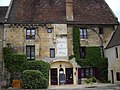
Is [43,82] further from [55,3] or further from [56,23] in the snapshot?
[55,3]

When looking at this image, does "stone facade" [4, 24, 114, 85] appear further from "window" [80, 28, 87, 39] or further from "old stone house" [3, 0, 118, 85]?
"window" [80, 28, 87, 39]

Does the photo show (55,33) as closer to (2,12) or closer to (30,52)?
(30,52)

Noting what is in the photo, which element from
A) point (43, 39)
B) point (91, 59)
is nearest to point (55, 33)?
point (43, 39)

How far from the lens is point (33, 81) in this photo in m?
28.9

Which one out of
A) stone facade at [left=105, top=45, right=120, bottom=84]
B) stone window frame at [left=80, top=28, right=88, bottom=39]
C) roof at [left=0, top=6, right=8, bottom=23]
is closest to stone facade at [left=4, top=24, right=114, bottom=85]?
stone window frame at [left=80, top=28, right=88, bottom=39]

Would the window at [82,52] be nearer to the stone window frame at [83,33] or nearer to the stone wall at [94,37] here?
the stone wall at [94,37]

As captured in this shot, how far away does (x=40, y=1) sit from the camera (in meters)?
38.4

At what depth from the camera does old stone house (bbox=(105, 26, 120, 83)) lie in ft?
106

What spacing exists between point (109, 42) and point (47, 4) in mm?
10635

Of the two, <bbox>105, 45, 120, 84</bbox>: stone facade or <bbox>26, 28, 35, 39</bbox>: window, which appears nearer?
<bbox>105, 45, 120, 84</bbox>: stone facade

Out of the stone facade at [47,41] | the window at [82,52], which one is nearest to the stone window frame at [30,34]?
the stone facade at [47,41]

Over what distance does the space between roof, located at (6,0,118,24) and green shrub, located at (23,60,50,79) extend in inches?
236

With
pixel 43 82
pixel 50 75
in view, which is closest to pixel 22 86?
pixel 43 82

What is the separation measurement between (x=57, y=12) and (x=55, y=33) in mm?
3782
